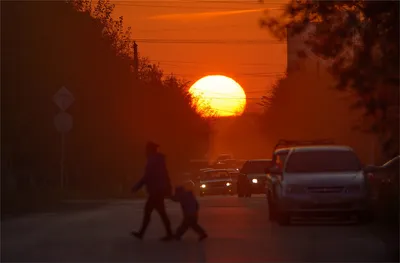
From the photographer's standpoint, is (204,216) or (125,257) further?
(204,216)

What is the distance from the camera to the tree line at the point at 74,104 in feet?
120

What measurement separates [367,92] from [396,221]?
428cm

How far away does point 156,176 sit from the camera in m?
19.5

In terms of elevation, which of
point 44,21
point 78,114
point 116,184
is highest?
point 44,21

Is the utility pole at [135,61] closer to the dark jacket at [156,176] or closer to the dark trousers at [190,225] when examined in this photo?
the dark jacket at [156,176]

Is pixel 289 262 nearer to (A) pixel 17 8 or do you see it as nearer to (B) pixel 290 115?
(A) pixel 17 8

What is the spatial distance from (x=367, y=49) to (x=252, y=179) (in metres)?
24.5

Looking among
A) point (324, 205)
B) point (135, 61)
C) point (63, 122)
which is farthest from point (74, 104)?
point (324, 205)

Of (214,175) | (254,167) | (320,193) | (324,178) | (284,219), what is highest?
(324,178)

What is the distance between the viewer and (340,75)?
21062 millimetres

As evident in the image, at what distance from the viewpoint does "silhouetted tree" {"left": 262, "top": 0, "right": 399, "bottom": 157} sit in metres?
19.3

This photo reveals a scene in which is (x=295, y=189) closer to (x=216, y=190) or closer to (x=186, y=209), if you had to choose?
(x=186, y=209)

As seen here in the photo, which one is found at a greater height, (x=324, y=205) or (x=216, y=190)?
(x=324, y=205)

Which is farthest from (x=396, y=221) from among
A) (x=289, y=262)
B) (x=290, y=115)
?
(x=290, y=115)
